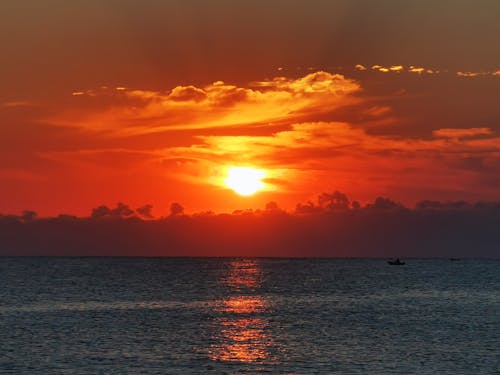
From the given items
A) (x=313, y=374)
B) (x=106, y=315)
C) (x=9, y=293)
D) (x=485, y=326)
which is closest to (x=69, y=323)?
(x=106, y=315)

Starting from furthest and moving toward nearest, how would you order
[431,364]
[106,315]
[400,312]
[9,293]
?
[9,293], [400,312], [106,315], [431,364]

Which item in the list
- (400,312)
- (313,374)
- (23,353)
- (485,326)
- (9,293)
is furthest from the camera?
(9,293)

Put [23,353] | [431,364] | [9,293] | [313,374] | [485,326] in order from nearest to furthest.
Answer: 1. [313,374]
2. [431,364]
3. [23,353]
4. [485,326]
5. [9,293]

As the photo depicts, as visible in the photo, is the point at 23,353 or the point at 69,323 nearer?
the point at 23,353

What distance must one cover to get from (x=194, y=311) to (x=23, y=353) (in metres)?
53.0

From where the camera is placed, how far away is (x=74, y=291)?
18388 centimetres

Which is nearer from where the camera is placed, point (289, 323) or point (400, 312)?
point (289, 323)

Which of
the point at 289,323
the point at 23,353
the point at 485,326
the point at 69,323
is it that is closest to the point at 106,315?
the point at 69,323

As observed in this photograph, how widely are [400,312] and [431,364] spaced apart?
56.5 metres

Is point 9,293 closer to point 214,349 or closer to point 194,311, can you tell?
point 194,311

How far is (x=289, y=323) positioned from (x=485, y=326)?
27.4m

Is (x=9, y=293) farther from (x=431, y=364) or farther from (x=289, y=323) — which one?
(x=431, y=364)

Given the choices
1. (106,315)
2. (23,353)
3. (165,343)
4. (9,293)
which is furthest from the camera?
(9,293)

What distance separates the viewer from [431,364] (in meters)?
71.8
